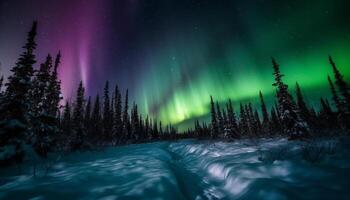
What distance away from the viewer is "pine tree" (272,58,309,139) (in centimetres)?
2012

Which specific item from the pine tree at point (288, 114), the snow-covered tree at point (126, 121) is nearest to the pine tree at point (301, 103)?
the pine tree at point (288, 114)

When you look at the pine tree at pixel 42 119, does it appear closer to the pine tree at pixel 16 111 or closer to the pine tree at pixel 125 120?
the pine tree at pixel 16 111

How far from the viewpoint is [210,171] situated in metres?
7.33

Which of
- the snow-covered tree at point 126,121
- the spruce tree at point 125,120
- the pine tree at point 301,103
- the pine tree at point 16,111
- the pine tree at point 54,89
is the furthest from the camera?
the spruce tree at point 125,120

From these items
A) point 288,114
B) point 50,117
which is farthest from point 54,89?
point 288,114

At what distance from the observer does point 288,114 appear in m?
21.3

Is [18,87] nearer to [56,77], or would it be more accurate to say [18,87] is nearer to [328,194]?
[56,77]

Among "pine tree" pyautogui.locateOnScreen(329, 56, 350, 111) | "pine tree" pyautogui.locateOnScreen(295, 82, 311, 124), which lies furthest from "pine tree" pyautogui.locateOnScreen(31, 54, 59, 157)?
"pine tree" pyautogui.locateOnScreen(295, 82, 311, 124)

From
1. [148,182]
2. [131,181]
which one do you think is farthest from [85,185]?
[148,182]

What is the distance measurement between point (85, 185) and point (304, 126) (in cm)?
2501

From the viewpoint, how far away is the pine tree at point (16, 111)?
9.05m

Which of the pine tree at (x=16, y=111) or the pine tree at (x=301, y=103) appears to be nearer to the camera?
the pine tree at (x=16, y=111)

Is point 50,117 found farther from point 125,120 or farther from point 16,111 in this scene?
point 125,120

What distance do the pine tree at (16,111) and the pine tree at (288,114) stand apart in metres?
27.2
